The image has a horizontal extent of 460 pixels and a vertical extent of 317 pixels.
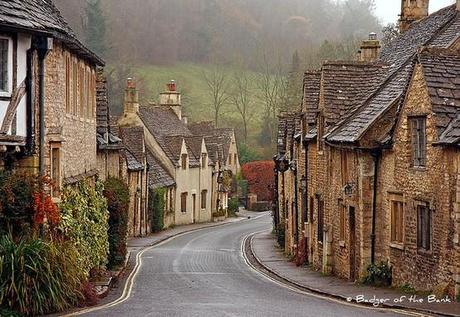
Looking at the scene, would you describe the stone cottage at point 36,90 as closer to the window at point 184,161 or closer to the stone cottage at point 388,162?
the stone cottage at point 388,162

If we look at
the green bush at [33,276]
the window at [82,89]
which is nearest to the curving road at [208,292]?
the green bush at [33,276]

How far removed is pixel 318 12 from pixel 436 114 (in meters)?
120

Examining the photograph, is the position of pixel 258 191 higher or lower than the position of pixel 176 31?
lower

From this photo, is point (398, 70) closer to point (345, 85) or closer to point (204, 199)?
point (345, 85)

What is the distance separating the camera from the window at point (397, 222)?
23.2m

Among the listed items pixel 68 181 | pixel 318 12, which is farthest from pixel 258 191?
pixel 68 181

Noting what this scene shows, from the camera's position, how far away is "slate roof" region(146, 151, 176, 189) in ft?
190

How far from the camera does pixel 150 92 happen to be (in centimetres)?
10738

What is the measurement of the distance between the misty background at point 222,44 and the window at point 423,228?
65643 millimetres

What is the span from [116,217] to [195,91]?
85632 millimetres

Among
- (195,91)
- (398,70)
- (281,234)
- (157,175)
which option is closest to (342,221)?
(398,70)

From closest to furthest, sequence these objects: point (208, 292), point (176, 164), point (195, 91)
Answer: point (208, 292), point (176, 164), point (195, 91)

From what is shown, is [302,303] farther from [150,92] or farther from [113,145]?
[150,92]

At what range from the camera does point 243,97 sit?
98.8 metres
